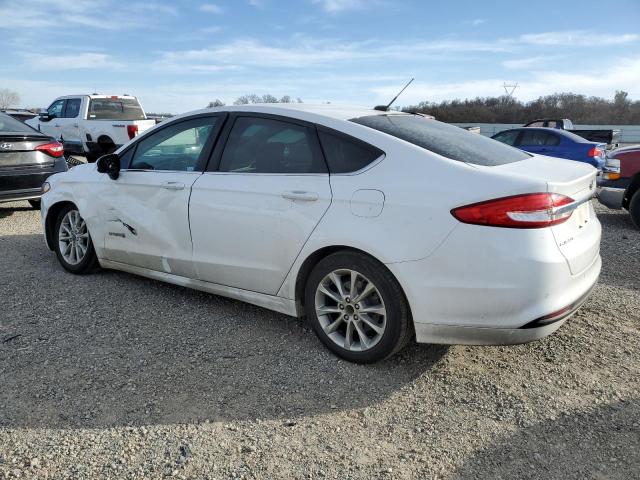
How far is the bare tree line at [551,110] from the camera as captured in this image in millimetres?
54594

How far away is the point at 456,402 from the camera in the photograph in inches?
114

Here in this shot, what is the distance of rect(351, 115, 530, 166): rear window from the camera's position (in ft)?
10.3

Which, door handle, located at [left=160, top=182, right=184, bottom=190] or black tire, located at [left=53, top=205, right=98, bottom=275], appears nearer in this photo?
door handle, located at [left=160, top=182, right=184, bottom=190]

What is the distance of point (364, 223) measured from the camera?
119 inches

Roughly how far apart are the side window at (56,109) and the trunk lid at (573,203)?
14067 millimetres

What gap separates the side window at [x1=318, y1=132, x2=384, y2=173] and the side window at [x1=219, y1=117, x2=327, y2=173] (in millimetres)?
74

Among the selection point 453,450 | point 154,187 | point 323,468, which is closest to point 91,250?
point 154,187

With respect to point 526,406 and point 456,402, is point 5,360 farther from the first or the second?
point 526,406

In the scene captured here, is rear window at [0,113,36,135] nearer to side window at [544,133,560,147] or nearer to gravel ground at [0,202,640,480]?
Answer: gravel ground at [0,202,640,480]

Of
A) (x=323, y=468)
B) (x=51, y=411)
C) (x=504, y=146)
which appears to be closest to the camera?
(x=323, y=468)

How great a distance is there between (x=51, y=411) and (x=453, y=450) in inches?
80.1

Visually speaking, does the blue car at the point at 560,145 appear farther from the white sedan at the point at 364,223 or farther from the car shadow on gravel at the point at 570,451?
the car shadow on gravel at the point at 570,451

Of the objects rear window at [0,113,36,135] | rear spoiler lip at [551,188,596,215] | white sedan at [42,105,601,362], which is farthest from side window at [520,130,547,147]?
rear window at [0,113,36,135]

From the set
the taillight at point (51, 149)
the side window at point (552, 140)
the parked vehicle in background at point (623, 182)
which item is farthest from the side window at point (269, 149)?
the side window at point (552, 140)
